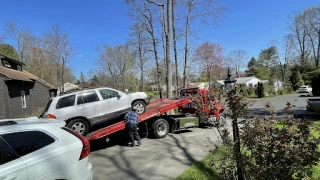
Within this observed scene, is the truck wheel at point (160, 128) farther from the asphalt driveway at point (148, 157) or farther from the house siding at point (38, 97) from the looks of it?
the house siding at point (38, 97)

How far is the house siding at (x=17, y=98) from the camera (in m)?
20.6

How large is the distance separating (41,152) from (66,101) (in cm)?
486

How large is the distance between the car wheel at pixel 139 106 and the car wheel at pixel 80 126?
200 cm

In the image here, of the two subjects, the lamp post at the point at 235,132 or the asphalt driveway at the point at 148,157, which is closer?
the lamp post at the point at 235,132

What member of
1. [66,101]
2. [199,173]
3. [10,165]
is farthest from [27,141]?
[66,101]

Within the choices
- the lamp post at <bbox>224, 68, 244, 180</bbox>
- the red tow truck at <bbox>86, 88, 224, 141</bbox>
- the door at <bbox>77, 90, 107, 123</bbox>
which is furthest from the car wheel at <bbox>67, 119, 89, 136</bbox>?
the lamp post at <bbox>224, 68, 244, 180</bbox>

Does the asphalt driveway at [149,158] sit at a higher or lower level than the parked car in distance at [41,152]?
lower

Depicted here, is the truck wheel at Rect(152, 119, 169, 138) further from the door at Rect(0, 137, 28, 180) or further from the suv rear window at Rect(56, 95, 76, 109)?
the door at Rect(0, 137, 28, 180)

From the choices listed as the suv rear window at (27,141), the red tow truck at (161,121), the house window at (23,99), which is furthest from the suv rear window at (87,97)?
the house window at (23,99)

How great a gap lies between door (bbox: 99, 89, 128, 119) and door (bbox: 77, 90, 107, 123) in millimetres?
201

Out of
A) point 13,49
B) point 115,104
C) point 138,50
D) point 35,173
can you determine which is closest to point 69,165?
point 35,173

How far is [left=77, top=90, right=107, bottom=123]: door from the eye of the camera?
8.37m

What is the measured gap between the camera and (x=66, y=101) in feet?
27.0

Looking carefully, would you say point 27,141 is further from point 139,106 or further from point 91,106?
point 139,106
